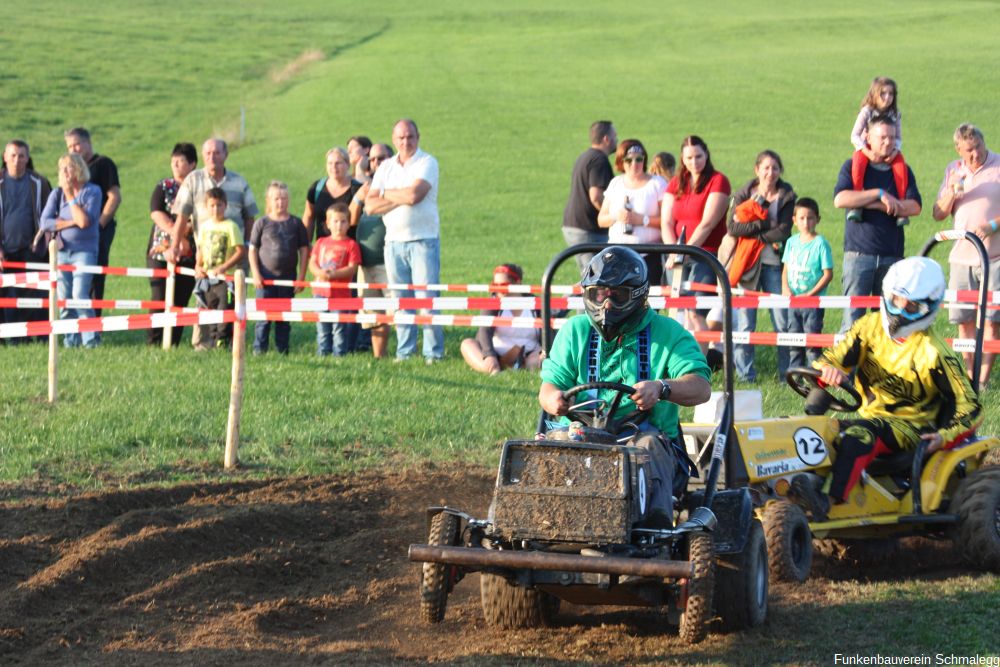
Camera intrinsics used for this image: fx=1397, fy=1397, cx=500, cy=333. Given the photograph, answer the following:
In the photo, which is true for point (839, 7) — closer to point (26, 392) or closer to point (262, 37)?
point (262, 37)

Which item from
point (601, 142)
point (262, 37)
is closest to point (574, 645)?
point (601, 142)

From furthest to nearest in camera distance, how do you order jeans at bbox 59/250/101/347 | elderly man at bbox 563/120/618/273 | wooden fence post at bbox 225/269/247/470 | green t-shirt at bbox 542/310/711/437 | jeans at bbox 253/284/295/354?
jeans at bbox 59/250/101/347, jeans at bbox 253/284/295/354, elderly man at bbox 563/120/618/273, wooden fence post at bbox 225/269/247/470, green t-shirt at bbox 542/310/711/437

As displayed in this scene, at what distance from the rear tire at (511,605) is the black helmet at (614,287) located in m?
1.34

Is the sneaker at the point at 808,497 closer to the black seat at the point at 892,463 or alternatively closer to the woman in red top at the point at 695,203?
the black seat at the point at 892,463

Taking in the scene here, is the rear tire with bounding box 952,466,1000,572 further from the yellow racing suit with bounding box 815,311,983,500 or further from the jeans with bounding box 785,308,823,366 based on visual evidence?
the jeans with bounding box 785,308,823,366

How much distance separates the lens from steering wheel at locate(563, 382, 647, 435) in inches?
264

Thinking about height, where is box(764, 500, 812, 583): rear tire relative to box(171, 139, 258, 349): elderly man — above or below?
below

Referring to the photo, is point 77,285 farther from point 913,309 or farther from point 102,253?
point 913,309

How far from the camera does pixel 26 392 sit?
41.5 ft

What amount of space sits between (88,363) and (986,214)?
347 inches

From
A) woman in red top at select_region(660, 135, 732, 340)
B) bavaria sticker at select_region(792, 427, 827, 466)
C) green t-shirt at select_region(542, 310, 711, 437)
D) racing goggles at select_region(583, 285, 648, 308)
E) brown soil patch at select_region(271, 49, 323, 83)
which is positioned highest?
brown soil patch at select_region(271, 49, 323, 83)

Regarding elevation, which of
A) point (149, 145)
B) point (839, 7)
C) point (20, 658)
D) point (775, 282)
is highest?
point (839, 7)

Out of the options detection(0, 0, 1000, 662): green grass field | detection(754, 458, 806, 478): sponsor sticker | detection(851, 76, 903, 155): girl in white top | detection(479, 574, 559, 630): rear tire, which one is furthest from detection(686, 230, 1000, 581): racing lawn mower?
detection(851, 76, 903, 155): girl in white top

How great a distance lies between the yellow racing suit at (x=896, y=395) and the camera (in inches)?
320
